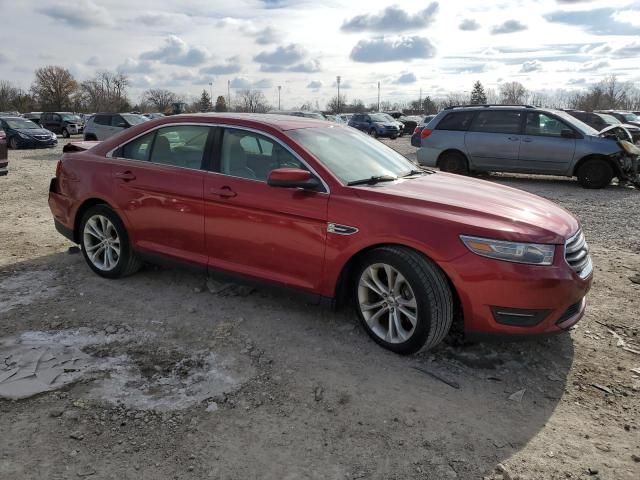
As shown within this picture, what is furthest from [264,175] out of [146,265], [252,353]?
[146,265]

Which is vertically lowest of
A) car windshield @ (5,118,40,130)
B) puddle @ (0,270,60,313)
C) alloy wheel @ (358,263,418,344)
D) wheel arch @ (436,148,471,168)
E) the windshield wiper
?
puddle @ (0,270,60,313)

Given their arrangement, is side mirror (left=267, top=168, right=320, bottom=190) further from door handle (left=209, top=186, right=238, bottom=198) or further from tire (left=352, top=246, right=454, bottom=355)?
tire (left=352, top=246, right=454, bottom=355)

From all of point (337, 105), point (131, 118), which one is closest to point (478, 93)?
point (337, 105)

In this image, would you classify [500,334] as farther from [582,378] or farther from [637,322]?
[637,322]

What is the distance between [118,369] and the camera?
3537 millimetres

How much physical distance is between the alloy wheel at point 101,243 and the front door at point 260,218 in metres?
1.23

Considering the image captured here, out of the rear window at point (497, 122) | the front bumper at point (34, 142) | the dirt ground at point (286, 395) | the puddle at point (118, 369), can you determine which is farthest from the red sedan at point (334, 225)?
the front bumper at point (34, 142)

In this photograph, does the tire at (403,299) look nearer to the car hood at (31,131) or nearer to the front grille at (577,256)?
the front grille at (577,256)

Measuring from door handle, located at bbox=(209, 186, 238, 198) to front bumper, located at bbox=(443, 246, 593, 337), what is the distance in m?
1.79

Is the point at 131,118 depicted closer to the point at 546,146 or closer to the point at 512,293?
the point at 546,146

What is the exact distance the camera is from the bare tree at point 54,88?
74312mm

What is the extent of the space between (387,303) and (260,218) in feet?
3.81

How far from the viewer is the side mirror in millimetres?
3814

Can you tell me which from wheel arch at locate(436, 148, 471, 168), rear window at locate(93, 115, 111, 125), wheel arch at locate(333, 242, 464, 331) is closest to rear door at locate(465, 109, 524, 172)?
wheel arch at locate(436, 148, 471, 168)
